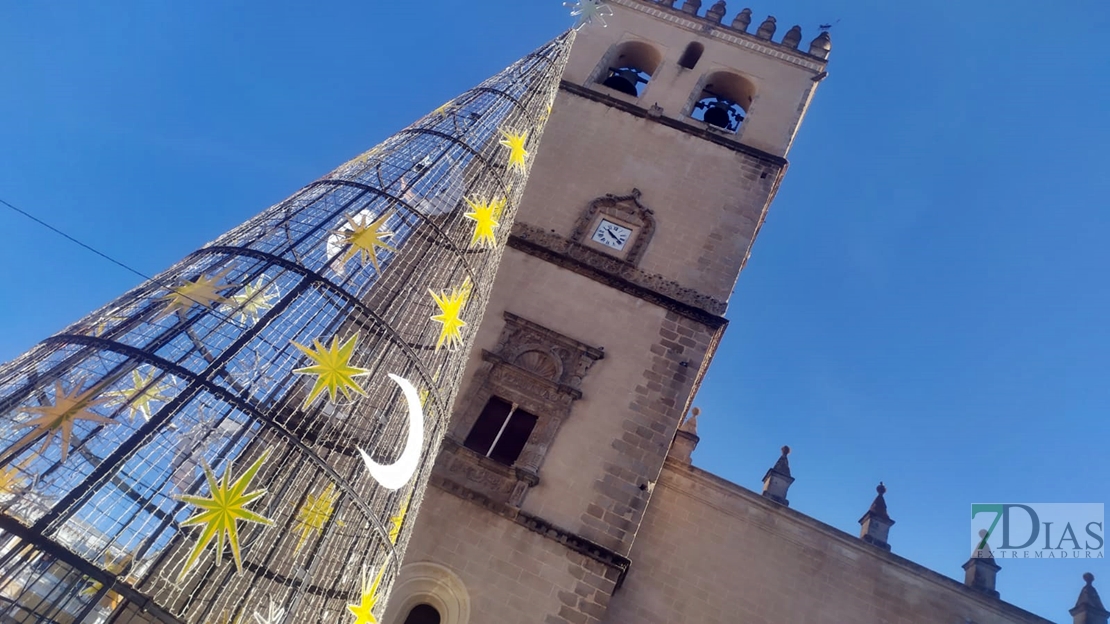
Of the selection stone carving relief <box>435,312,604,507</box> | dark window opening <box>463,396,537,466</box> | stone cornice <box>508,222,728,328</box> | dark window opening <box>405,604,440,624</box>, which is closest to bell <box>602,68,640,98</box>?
stone cornice <box>508,222,728,328</box>

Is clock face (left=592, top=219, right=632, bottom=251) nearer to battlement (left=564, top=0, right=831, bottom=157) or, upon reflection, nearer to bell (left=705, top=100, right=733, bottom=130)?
battlement (left=564, top=0, right=831, bottom=157)

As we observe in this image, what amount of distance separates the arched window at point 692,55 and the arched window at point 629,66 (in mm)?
557

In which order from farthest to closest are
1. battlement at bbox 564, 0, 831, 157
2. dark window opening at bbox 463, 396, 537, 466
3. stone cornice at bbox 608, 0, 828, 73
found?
stone cornice at bbox 608, 0, 828, 73 < battlement at bbox 564, 0, 831, 157 < dark window opening at bbox 463, 396, 537, 466

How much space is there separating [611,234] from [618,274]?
93 centimetres

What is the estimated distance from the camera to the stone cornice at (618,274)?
35.5 feet

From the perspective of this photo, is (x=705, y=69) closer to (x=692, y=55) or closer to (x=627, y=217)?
(x=692, y=55)

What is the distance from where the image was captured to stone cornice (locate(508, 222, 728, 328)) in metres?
10.8

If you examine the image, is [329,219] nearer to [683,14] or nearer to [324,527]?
[324,527]

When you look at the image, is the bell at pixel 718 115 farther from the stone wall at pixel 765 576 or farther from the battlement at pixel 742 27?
the stone wall at pixel 765 576

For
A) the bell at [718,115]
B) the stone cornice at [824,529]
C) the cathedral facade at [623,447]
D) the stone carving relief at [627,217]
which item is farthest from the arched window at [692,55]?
the stone cornice at [824,529]

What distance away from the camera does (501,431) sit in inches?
368

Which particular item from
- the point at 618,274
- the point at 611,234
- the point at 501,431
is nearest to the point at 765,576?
the point at 501,431

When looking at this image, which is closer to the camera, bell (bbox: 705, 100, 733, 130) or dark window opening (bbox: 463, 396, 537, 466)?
dark window opening (bbox: 463, 396, 537, 466)

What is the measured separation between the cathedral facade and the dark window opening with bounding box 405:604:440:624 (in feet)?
0.08
